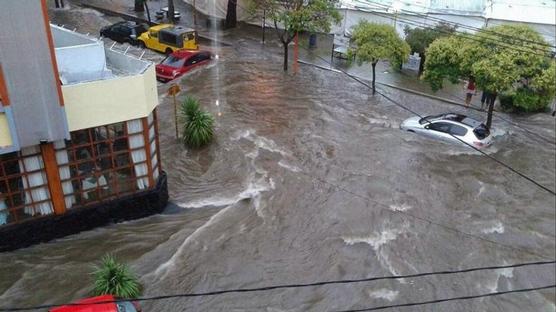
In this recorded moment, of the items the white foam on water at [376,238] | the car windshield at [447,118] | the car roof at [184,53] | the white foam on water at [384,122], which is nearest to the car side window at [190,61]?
the car roof at [184,53]

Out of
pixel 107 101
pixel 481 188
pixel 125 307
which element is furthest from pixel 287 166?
pixel 125 307

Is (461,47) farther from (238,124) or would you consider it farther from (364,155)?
(238,124)

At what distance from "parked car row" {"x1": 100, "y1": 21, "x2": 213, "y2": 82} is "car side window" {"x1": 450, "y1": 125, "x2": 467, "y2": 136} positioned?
41.6 feet

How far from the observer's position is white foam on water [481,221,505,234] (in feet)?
47.7

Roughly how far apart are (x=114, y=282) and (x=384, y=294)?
6.02 m

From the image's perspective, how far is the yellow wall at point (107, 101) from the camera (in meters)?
11.5

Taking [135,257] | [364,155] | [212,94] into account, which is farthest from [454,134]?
[135,257]

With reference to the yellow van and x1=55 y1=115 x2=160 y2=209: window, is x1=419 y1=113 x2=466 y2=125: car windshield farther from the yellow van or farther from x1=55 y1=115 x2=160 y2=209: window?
the yellow van

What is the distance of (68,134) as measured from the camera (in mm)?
11422

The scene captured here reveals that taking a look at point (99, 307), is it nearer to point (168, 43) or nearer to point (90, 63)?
point (90, 63)

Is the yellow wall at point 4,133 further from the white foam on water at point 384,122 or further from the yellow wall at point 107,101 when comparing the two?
A: the white foam on water at point 384,122

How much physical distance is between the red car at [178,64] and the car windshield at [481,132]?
13.5 m

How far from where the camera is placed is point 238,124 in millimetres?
20125

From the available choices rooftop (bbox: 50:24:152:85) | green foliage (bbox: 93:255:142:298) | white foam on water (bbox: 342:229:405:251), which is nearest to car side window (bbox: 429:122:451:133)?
white foam on water (bbox: 342:229:405:251)
